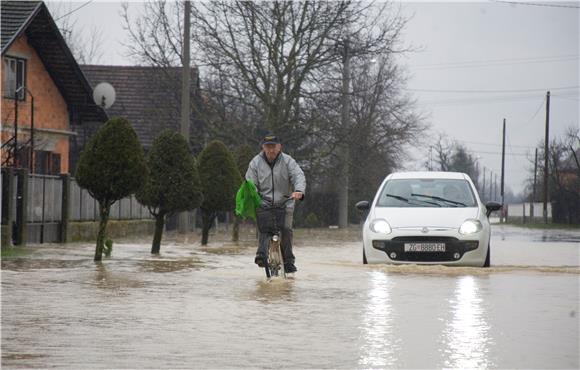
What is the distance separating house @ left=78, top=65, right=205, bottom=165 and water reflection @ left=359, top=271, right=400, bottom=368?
102ft

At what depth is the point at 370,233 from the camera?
58.4 ft

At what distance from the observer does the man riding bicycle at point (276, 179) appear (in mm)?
15773

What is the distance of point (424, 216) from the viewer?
58.9ft

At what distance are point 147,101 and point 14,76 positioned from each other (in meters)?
17.8

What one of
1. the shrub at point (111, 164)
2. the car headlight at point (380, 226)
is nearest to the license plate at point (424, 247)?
the car headlight at point (380, 226)

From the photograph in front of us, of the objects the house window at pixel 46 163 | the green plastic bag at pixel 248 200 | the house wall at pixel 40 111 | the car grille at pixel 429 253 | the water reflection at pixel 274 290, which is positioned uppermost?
the house wall at pixel 40 111

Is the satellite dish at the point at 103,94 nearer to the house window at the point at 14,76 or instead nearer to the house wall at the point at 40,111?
the house wall at the point at 40,111

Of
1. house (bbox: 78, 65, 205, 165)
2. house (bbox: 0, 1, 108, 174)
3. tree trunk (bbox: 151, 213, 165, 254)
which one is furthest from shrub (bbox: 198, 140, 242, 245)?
house (bbox: 78, 65, 205, 165)

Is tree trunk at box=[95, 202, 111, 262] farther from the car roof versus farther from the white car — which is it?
the car roof

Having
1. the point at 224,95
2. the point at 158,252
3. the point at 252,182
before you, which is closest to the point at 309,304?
the point at 252,182

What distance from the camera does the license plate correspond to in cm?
1744

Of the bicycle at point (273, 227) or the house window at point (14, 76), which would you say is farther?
the house window at point (14, 76)

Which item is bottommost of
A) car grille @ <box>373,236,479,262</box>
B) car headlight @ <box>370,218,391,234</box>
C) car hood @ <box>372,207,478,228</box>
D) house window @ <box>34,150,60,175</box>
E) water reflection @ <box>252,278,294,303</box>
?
water reflection @ <box>252,278,294,303</box>

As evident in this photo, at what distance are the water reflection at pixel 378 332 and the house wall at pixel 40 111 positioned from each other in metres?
22.3
